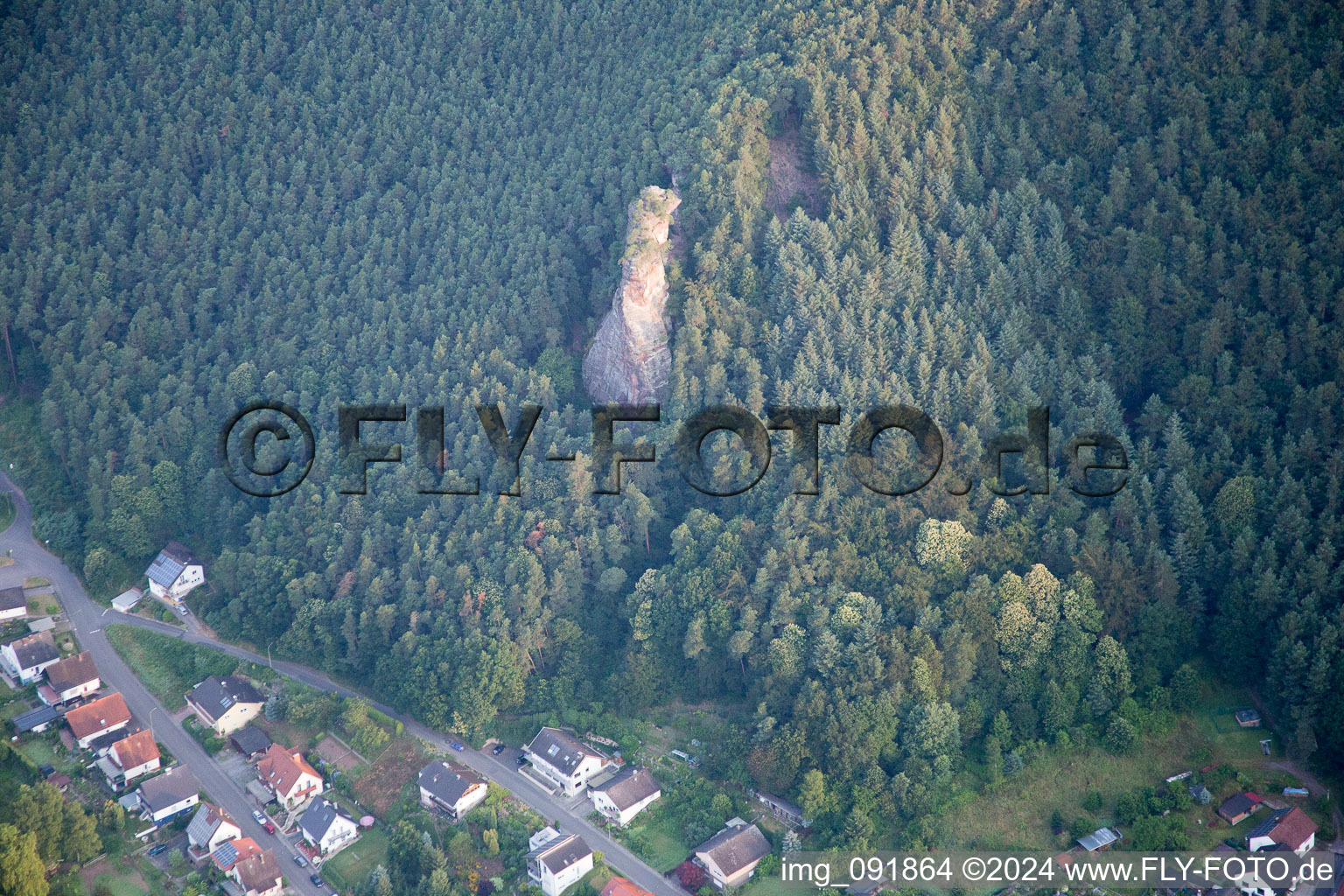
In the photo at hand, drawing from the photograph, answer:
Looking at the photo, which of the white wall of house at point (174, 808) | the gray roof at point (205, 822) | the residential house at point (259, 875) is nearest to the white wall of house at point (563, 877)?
the residential house at point (259, 875)

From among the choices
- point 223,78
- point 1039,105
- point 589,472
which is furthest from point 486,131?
point 1039,105

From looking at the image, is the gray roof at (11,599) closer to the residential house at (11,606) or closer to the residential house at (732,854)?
the residential house at (11,606)

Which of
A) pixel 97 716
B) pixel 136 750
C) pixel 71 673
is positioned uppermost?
pixel 71 673

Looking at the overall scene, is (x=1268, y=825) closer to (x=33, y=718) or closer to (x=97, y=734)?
(x=97, y=734)

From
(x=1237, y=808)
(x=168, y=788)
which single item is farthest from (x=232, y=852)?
(x=1237, y=808)

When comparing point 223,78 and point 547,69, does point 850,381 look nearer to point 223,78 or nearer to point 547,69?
point 547,69

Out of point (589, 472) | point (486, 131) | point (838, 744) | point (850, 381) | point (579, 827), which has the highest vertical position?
point (486, 131)

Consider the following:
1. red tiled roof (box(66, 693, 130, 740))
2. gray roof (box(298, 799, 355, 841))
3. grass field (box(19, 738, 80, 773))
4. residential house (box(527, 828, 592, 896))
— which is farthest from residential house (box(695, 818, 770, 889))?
grass field (box(19, 738, 80, 773))
